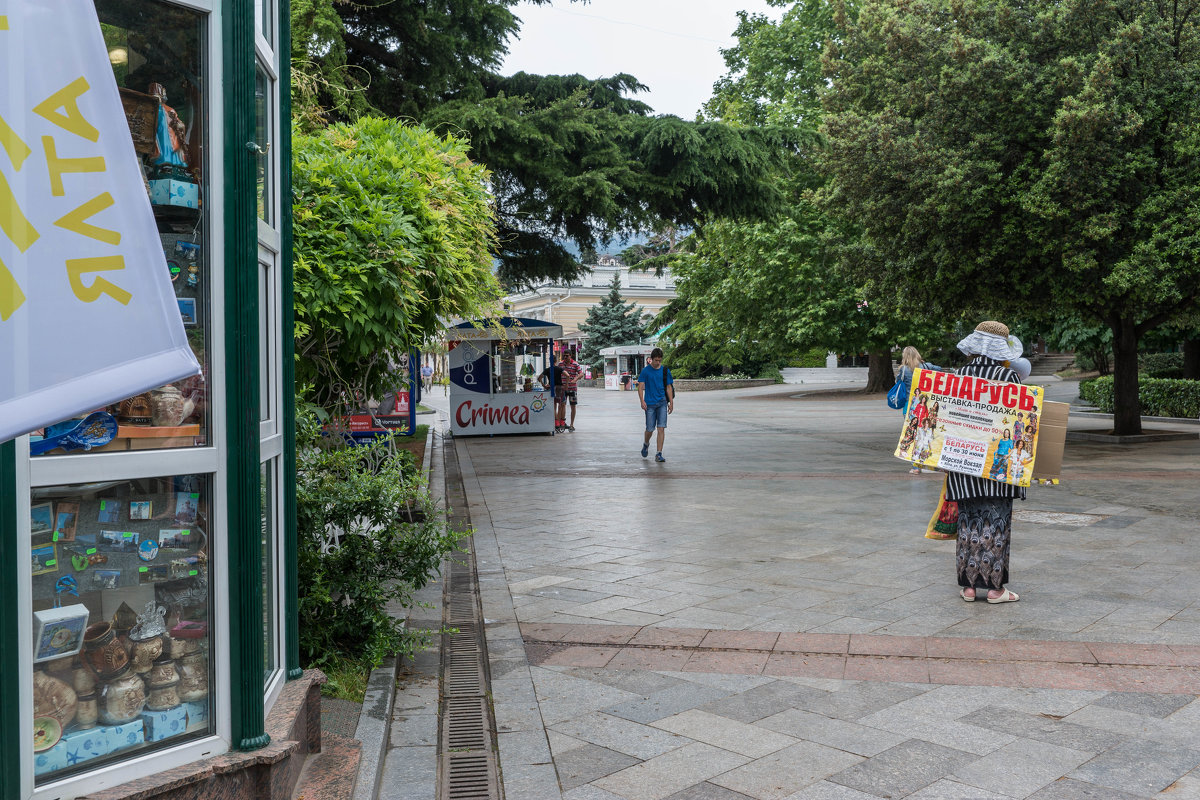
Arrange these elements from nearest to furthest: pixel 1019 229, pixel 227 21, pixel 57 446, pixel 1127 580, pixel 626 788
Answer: pixel 57 446, pixel 227 21, pixel 626 788, pixel 1127 580, pixel 1019 229

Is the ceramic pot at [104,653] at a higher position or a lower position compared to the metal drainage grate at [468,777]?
higher

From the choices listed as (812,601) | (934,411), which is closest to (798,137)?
(934,411)

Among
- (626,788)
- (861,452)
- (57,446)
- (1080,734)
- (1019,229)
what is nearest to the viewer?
(57,446)

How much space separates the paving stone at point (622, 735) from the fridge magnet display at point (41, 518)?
2339 millimetres

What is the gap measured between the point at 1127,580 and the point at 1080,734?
319cm

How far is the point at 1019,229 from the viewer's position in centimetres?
1538

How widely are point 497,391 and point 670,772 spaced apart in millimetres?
17309

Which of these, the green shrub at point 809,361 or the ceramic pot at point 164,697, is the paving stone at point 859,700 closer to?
the ceramic pot at point 164,697

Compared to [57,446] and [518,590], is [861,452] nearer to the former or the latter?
[518,590]

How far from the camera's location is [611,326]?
62844mm

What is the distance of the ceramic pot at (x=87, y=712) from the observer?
8.29 ft

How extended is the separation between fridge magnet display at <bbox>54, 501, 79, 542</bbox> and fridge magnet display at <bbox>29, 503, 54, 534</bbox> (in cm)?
1

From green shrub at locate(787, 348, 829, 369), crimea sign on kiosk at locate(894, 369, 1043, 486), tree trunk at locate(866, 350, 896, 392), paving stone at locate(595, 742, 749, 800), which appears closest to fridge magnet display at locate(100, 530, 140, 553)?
paving stone at locate(595, 742, 749, 800)

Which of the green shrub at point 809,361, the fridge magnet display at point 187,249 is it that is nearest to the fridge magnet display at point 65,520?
the fridge magnet display at point 187,249
